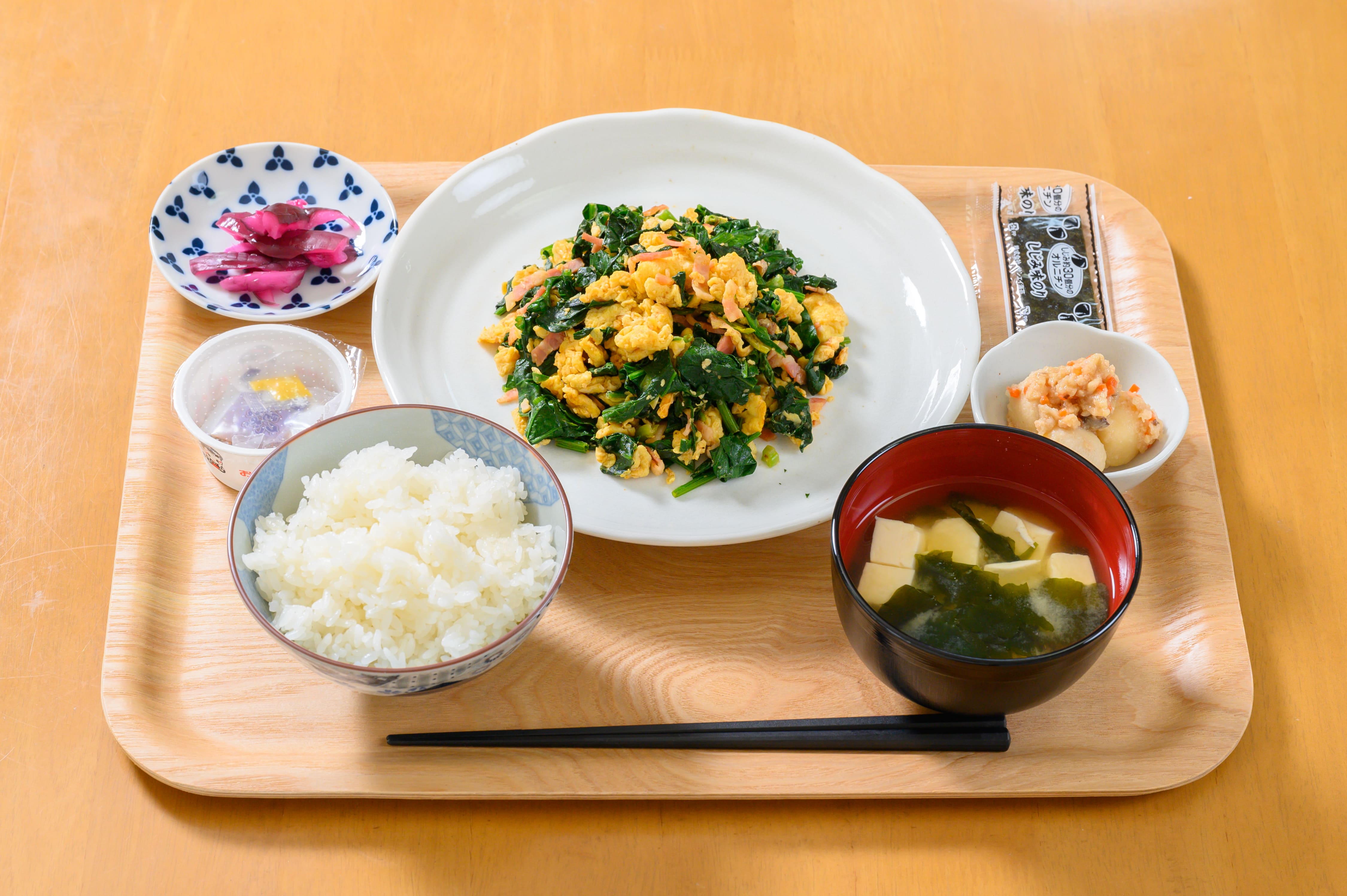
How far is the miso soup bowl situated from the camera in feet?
5.57

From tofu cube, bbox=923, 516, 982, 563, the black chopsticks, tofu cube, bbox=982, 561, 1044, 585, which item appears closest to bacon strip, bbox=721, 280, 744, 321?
tofu cube, bbox=923, 516, 982, 563

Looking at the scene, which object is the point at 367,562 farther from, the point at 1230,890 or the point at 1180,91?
the point at 1180,91

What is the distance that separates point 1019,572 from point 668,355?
2.77 ft

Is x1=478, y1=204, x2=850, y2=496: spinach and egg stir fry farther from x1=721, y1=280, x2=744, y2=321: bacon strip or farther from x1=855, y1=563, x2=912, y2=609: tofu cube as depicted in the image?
x1=855, y1=563, x2=912, y2=609: tofu cube

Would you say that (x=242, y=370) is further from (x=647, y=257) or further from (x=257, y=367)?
(x=647, y=257)

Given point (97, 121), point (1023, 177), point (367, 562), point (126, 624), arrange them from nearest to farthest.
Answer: point (367, 562) < point (126, 624) < point (1023, 177) < point (97, 121)

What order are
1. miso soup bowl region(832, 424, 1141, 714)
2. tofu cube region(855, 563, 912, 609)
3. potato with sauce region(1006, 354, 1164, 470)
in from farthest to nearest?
potato with sauce region(1006, 354, 1164, 470)
tofu cube region(855, 563, 912, 609)
miso soup bowl region(832, 424, 1141, 714)

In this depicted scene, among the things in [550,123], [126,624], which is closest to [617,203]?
[550,123]

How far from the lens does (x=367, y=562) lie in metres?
1.82

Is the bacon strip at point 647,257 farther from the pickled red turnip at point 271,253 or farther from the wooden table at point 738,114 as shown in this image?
the wooden table at point 738,114

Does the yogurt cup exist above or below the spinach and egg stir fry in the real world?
below

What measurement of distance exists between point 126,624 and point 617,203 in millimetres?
1472

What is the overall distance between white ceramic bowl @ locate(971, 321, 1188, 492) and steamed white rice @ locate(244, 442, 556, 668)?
1.04m

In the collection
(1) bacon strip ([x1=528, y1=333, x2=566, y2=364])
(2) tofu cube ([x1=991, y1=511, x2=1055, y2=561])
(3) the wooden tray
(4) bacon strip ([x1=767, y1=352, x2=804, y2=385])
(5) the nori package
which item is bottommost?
(3) the wooden tray
